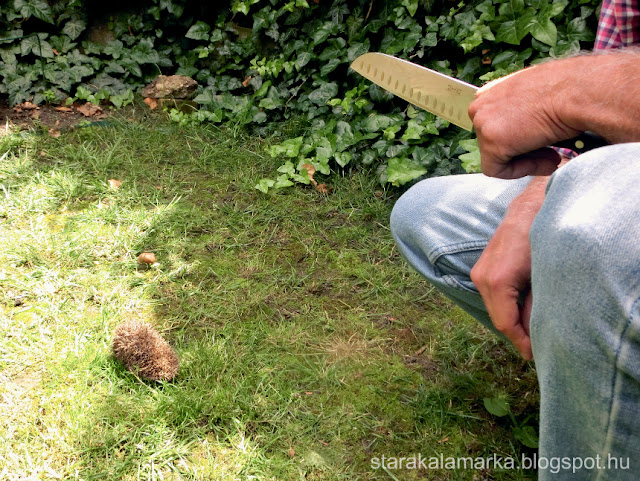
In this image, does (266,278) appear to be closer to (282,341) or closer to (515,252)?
(282,341)

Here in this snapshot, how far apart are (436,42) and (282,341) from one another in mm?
2044

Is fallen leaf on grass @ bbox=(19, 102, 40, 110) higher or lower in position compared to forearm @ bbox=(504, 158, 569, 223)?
lower

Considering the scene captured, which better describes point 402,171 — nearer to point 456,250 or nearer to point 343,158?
point 343,158

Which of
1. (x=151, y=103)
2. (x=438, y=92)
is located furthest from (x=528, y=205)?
(x=151, y=103)

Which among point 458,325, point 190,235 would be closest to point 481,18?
point 458,325

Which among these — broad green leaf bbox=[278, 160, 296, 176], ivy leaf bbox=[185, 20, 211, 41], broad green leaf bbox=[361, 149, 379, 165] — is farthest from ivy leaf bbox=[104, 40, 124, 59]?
broad green leaf bbox=[361, 149, 379, 165]

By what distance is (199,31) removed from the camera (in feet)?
14.6

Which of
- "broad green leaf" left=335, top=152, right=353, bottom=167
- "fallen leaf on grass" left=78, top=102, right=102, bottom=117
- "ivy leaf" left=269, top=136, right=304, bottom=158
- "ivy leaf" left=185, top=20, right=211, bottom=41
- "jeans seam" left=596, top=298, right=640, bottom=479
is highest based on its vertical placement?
"jeans seam" left=596, top=298, right=640, bottom=479

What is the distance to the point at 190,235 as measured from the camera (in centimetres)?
301

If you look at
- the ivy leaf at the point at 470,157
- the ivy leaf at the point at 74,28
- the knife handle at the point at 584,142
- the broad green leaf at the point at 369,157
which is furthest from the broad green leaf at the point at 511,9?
the ivy leaf at the point at 74,28

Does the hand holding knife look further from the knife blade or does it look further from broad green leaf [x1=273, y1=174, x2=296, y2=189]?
broad green leaf [x1=273, y1=174, x2=296, y2=189]

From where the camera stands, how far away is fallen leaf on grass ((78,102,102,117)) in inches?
167

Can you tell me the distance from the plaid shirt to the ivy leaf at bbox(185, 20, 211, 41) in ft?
11.2

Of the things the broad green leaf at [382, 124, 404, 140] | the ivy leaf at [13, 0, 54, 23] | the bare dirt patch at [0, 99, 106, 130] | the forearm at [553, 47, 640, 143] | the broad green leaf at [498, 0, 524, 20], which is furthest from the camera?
the ivy leaf at [13, 0, 54, 23]
